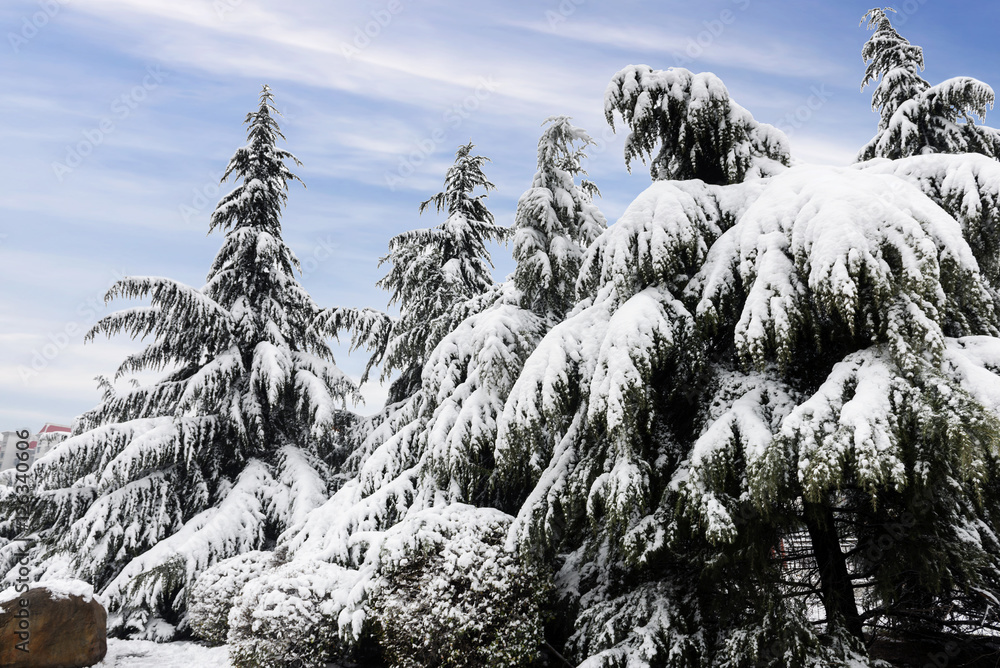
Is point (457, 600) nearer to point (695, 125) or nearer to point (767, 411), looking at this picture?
point (767, 411)

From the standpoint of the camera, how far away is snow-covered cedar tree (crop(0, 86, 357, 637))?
34.1 feet

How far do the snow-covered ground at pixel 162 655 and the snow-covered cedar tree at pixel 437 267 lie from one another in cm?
554

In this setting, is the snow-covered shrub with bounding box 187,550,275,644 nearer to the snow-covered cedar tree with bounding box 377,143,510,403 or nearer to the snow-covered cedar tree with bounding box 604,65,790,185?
the snow-covered cedar tree with bounding box 377,143,510,403

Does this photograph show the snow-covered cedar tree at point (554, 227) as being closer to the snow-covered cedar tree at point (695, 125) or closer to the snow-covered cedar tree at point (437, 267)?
the snow-covered cedar tree at point (695, 125)

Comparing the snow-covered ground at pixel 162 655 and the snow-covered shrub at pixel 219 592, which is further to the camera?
the snow-covered shrub at pixel 219 592

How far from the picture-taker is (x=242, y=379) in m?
12.7

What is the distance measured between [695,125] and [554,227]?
2.34 m

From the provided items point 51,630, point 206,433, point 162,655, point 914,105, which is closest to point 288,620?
point 51,630

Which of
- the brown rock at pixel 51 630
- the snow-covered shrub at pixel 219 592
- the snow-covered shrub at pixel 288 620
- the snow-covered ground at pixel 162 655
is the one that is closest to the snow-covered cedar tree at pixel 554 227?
the snow-covered shrub at pixel 288 620

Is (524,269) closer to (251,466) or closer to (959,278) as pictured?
(959,278)

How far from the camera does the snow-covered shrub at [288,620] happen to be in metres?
6.65

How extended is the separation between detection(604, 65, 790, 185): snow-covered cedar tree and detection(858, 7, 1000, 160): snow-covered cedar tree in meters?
5.10

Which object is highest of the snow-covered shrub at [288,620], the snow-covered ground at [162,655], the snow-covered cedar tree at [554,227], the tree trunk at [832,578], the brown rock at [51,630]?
the snow-covered cedar tree at [554,227]

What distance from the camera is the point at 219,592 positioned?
8469mm
